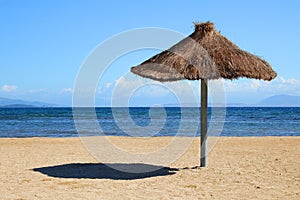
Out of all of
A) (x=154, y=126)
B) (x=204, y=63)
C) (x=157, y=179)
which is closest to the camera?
(x=157, y=179)

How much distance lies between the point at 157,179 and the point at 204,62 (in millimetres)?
2208

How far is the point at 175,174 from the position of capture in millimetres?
7957

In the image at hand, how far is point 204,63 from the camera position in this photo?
777cm

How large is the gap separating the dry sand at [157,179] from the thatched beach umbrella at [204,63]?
1.04 meters

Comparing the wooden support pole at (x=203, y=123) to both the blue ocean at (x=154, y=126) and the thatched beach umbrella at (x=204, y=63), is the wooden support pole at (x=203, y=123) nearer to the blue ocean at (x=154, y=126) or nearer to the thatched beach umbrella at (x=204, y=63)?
the thatched beach umbrella at (x=204, y=63)

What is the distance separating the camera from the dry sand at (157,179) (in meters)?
6.30

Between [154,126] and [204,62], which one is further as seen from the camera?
[154,126]

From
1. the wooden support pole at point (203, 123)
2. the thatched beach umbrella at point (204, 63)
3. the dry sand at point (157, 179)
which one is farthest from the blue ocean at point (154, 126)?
the thatched beach umbrella at point (204, 63)

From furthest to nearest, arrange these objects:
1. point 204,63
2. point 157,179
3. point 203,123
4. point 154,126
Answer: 1. point 154,126
2. point 203,123
3. point 204,63
4. point 157,179

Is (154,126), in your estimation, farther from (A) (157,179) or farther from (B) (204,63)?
(A) (157,179)

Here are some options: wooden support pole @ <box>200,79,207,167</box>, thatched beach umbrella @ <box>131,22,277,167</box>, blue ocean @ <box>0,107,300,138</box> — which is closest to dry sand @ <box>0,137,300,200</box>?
wooden support pole @ <box>200,79,207,167</box>

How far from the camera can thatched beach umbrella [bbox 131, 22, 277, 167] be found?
772 centimetres

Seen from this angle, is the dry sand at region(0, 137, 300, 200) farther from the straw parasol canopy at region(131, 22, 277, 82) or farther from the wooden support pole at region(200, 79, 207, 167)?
the straw parasol canopy at region(131, 22, 277, 82)

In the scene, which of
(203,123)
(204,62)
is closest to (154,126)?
(203,123)
